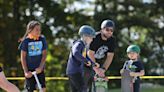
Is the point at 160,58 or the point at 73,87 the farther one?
the point at 160,58

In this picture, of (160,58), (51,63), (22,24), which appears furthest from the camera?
(51,63)

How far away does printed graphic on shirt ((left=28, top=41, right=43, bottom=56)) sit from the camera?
29.7ft

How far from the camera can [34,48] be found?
9.07m

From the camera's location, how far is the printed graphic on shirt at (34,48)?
905cm

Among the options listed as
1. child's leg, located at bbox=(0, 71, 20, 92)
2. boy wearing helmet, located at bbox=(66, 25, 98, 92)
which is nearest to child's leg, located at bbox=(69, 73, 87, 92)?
boy wearing helmet, located at bbox=(66, 25, 98, 92)

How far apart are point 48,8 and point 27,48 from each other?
63.4 feet

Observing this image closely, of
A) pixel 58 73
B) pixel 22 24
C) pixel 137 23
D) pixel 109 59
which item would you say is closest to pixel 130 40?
pixel 137 23

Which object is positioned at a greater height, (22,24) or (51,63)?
(22,24)

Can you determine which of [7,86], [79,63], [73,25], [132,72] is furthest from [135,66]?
[73,25]

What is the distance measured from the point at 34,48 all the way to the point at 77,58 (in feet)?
3.91

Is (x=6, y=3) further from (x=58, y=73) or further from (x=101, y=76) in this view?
(x=101, y=76)

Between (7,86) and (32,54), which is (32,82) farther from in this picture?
(7,86)

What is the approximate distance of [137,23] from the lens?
30.6 metres

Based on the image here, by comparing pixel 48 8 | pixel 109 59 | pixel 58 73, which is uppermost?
pixel 48 8
